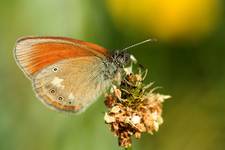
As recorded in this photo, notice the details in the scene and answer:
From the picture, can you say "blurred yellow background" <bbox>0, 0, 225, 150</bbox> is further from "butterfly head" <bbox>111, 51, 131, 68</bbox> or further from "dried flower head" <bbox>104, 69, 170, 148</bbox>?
"dried flower head" <bbox>104, 69, 170, 148</bbox>

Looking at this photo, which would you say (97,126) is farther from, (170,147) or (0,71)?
(0,71)

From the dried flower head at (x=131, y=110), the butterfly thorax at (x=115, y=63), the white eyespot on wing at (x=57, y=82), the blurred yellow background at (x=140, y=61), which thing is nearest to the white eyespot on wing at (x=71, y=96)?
the white eyespot on wing at (x=57, y=82)

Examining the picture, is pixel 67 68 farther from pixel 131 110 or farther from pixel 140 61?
pixel 140 61

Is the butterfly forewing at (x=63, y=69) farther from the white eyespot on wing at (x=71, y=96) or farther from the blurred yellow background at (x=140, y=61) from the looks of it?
the blurred yellow background at (x=140, y=61)

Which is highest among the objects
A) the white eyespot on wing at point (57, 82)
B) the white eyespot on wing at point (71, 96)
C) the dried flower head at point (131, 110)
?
the white eyespot on wing at point (57, 82)

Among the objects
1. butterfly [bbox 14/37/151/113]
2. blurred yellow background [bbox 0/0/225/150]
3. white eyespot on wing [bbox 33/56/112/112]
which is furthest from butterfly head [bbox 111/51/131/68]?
blurred yellow background [bbox 0/0/225/150]

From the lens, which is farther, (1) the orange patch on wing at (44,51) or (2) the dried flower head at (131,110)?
(1) the orange patch on wing at (44,51)
